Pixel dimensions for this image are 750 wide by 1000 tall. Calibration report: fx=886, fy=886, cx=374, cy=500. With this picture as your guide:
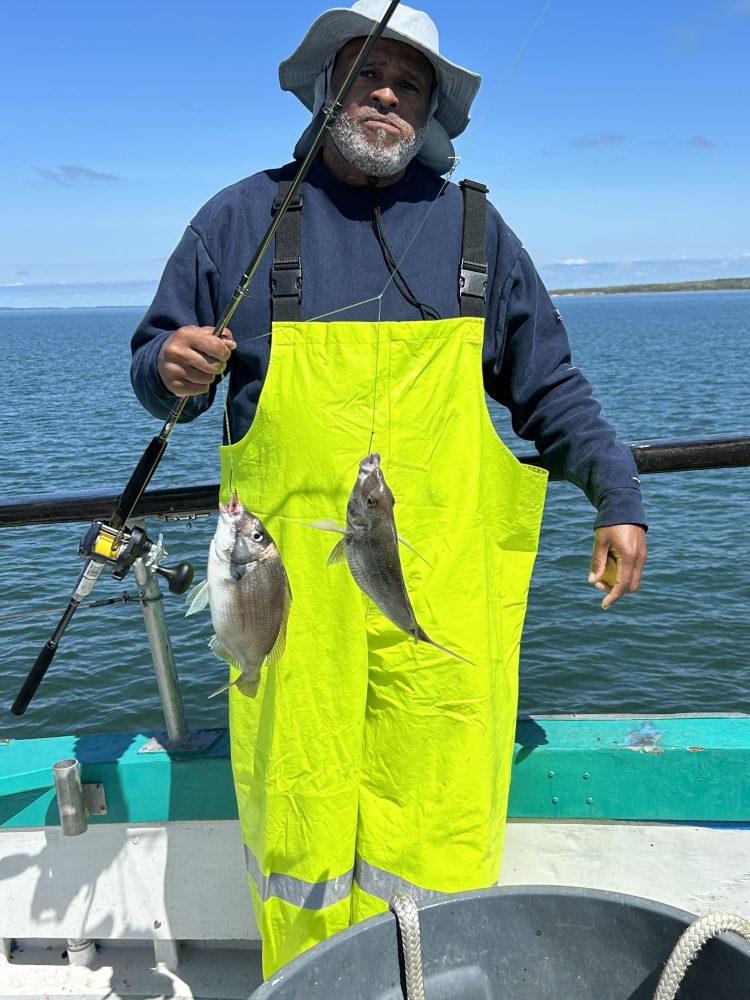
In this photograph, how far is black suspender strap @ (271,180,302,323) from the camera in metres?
2.54

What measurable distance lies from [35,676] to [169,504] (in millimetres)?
721

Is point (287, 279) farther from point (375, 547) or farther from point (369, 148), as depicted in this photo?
point (375, 547)

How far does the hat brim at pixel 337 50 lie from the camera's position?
2656mm

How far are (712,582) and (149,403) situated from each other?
10529 millimetres

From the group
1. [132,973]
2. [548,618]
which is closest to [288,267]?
[132,973]

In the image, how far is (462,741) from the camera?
2.48 meters

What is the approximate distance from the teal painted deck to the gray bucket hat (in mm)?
2026

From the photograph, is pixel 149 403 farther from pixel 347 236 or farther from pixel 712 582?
pixel 712 582

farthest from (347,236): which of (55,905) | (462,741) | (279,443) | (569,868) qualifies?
(55,905)

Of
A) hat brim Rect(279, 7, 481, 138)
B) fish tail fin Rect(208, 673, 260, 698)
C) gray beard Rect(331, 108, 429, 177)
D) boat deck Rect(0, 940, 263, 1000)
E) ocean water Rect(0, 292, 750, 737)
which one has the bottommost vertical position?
ocean water Rect(0, 292, 750, 737)

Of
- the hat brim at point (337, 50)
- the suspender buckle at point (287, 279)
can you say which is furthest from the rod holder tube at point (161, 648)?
the hat brim at point (337, 50)

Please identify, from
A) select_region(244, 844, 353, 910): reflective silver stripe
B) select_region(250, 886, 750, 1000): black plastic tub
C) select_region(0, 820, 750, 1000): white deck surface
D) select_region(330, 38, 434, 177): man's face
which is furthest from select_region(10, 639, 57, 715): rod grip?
select_region(330, 38, 434, 177): man's face

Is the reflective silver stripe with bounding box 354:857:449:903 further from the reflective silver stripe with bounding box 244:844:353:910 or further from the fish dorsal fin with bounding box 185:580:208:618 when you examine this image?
the fish dorsal fin with bounding box 185:580:208:618

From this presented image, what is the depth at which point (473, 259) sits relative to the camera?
2.64m
